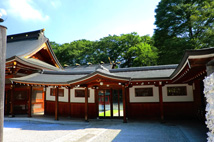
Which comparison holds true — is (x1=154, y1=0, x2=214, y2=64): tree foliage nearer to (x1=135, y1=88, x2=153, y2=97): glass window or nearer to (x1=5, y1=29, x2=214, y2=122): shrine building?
(x1=5, y1=29, x2=214, y2=122): shrine building

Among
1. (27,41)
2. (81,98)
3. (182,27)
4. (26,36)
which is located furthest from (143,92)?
(26,36)

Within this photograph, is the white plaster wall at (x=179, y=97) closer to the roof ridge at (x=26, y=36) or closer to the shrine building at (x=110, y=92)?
the shrine building at (x=110, y=92)

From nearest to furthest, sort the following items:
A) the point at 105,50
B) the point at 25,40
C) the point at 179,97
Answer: the point at 179,97 < the point at 25,40 < the point at 105,50

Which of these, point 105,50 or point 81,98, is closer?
point 81,98

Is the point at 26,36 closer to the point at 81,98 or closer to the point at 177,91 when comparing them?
the point at 81,98

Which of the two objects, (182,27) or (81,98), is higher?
(182,27)

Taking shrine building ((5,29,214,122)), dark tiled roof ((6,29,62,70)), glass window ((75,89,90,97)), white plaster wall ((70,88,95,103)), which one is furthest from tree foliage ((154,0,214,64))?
dark tiled roof ((6,29,62,70))

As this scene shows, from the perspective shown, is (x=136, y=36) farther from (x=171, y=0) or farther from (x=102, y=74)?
(x=102, y=74)

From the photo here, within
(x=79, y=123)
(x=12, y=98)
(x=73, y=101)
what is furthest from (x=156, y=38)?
(x=12, y=98)

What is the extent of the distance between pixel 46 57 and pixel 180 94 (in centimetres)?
1420

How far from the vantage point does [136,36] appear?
3438cm

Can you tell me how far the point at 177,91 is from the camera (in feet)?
34.8

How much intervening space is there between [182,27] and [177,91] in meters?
13.6

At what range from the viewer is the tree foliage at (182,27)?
62.3 ft
